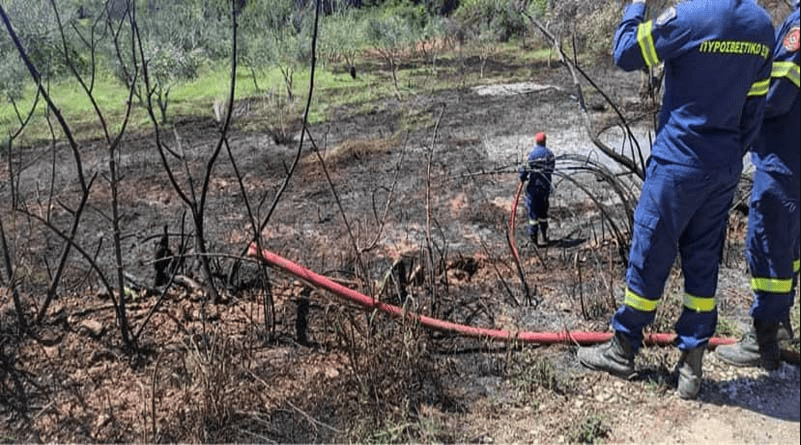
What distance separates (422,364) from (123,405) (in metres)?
1.38

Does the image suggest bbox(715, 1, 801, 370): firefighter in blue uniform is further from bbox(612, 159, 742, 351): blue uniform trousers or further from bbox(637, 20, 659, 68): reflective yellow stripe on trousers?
bbox(637, 20, 659, 68): reflective yellow stripe on trousers

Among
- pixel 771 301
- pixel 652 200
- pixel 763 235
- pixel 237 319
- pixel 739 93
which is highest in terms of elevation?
pixel 739 93

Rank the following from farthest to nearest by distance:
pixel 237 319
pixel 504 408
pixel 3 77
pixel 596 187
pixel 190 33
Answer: pixel 190 33, pixel 3 77, pixel 596 187, pixel 237 319, pixel 504 408

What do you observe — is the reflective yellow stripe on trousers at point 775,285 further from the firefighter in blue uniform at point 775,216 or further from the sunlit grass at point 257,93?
the sunlit grass at point 257,93

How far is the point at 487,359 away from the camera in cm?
330

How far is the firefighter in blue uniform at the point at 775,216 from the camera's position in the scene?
2.96 metres

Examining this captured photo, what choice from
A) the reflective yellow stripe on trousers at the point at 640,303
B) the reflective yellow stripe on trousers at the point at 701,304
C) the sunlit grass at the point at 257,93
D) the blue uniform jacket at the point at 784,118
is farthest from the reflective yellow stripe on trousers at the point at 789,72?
the sunlit grass at the point at 257,93

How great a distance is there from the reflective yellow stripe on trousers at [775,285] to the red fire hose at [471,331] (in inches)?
14.8

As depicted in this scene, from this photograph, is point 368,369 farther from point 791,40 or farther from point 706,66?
point 791,40

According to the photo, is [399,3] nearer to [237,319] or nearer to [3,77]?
[3,77]

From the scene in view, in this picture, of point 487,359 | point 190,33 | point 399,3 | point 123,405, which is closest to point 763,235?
point 487,359

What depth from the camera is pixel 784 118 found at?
3.05 meters

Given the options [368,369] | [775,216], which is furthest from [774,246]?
[368,369]

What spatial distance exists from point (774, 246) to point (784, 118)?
1.96 ft
